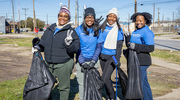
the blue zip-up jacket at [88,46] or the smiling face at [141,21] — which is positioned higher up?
the smiling face at [141,21]

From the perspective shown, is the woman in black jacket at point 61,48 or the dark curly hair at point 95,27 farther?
the dark curly hair at point 95,27

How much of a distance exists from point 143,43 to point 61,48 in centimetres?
154

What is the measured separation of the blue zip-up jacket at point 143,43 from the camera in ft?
9.67

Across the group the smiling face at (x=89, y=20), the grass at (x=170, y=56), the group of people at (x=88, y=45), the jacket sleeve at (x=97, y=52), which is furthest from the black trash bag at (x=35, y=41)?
the grass at (x=170, y=56)

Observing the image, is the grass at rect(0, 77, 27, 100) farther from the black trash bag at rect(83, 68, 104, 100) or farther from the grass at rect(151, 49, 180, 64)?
the grass at rect(151, 49, 180, 64)

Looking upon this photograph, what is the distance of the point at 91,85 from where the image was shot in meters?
2.80

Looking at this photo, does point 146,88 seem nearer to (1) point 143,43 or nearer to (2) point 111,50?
(1) point 143,43

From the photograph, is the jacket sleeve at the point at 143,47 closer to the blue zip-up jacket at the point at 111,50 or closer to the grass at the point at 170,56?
the blue zip-up jacket at the point at 111,50

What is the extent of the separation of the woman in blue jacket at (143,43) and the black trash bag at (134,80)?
132 mm

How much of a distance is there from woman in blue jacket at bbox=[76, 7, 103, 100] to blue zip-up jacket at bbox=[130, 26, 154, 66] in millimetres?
717

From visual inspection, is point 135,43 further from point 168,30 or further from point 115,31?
point 168,30

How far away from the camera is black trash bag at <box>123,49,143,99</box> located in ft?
9.77

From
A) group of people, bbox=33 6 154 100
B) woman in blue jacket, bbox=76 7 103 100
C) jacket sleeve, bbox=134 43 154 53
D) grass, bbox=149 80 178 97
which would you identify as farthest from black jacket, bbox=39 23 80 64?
grass, bbox=149 80 178 97

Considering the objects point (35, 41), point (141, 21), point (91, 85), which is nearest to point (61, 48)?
point (35, 41)
